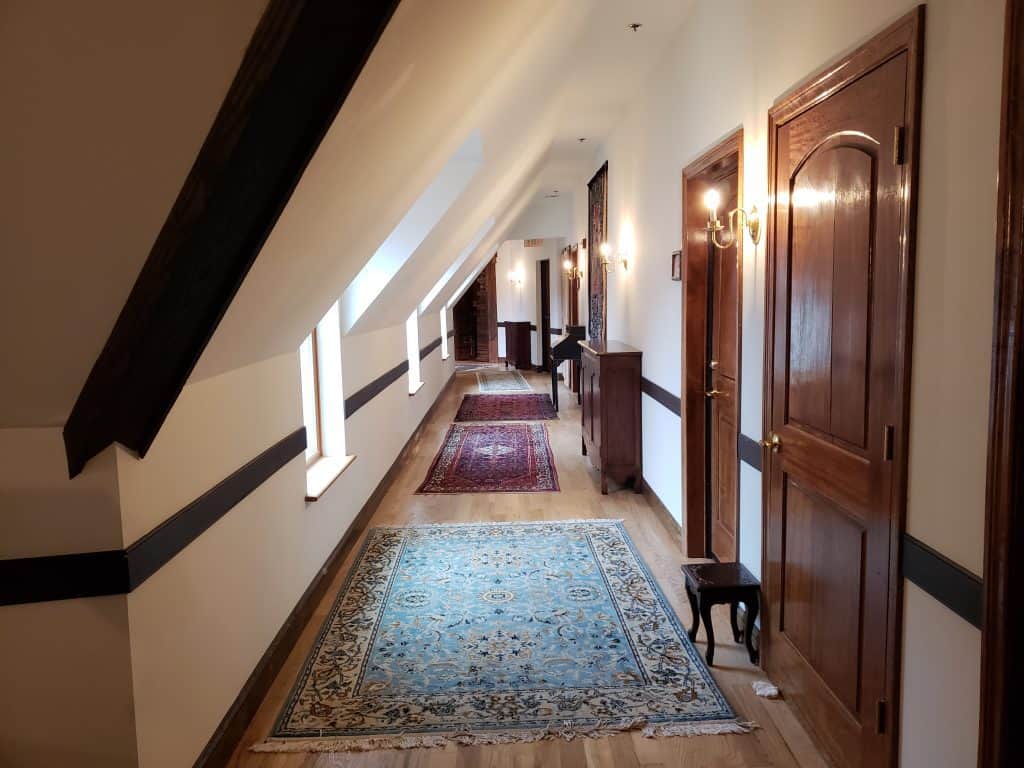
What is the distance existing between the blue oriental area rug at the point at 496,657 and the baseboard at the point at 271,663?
0.10 m

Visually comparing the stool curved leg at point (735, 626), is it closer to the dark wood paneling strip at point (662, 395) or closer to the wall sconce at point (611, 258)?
the dark wood paneling strip at point (662, 395)

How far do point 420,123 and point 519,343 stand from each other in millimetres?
12039

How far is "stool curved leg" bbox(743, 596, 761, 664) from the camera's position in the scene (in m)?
2.87

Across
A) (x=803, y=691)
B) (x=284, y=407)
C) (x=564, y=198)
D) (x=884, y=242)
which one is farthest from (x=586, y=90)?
(x=564, y=198)

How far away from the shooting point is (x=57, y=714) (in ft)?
5.84

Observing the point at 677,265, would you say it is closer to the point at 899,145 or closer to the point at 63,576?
the point at 899,145

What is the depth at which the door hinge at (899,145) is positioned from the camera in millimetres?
1755

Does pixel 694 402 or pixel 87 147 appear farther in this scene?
pixel 694 402

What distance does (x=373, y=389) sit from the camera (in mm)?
4996

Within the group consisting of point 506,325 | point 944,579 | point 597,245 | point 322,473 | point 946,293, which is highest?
point 597,245

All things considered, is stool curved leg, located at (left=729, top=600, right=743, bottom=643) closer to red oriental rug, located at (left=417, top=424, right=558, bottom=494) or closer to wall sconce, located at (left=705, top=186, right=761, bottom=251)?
wall sconce, located at (left=705, top=186, right=761, bottom=251)

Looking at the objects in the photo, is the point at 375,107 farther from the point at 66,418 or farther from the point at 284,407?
the point at 284,407

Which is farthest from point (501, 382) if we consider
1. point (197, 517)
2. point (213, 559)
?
point (197, 517)

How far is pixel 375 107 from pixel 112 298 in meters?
0.80
